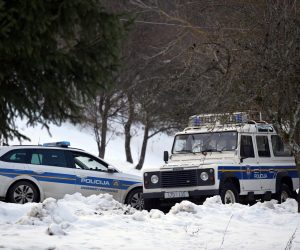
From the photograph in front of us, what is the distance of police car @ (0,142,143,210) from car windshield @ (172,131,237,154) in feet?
4.79

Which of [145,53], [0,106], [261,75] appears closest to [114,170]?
[261,75]

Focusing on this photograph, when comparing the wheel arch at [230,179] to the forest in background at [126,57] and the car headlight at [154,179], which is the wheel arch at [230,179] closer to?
the car headlight at [154,179]

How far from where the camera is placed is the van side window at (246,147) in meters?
16.0

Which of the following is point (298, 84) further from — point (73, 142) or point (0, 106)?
point (73, 142)

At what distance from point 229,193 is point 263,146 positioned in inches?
73.7

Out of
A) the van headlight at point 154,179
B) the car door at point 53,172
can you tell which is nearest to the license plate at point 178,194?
the van headlight at point 154,179

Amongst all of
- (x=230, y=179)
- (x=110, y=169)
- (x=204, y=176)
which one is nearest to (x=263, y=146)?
(x=230, y=179)

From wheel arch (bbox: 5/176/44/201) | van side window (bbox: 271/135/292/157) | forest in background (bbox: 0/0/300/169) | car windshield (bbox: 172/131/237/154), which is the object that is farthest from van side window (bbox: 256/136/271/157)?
wheel arch (bbox: 5/176/44/201)

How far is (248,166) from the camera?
15977 millimetres

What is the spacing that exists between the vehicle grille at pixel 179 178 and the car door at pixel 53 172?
2.10 metres

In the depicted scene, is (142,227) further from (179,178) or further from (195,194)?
(179,178)

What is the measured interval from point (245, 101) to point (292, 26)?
154cm

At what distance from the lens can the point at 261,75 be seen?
11.9 metres

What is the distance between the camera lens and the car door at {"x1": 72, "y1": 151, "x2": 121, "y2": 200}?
51.9 ft
